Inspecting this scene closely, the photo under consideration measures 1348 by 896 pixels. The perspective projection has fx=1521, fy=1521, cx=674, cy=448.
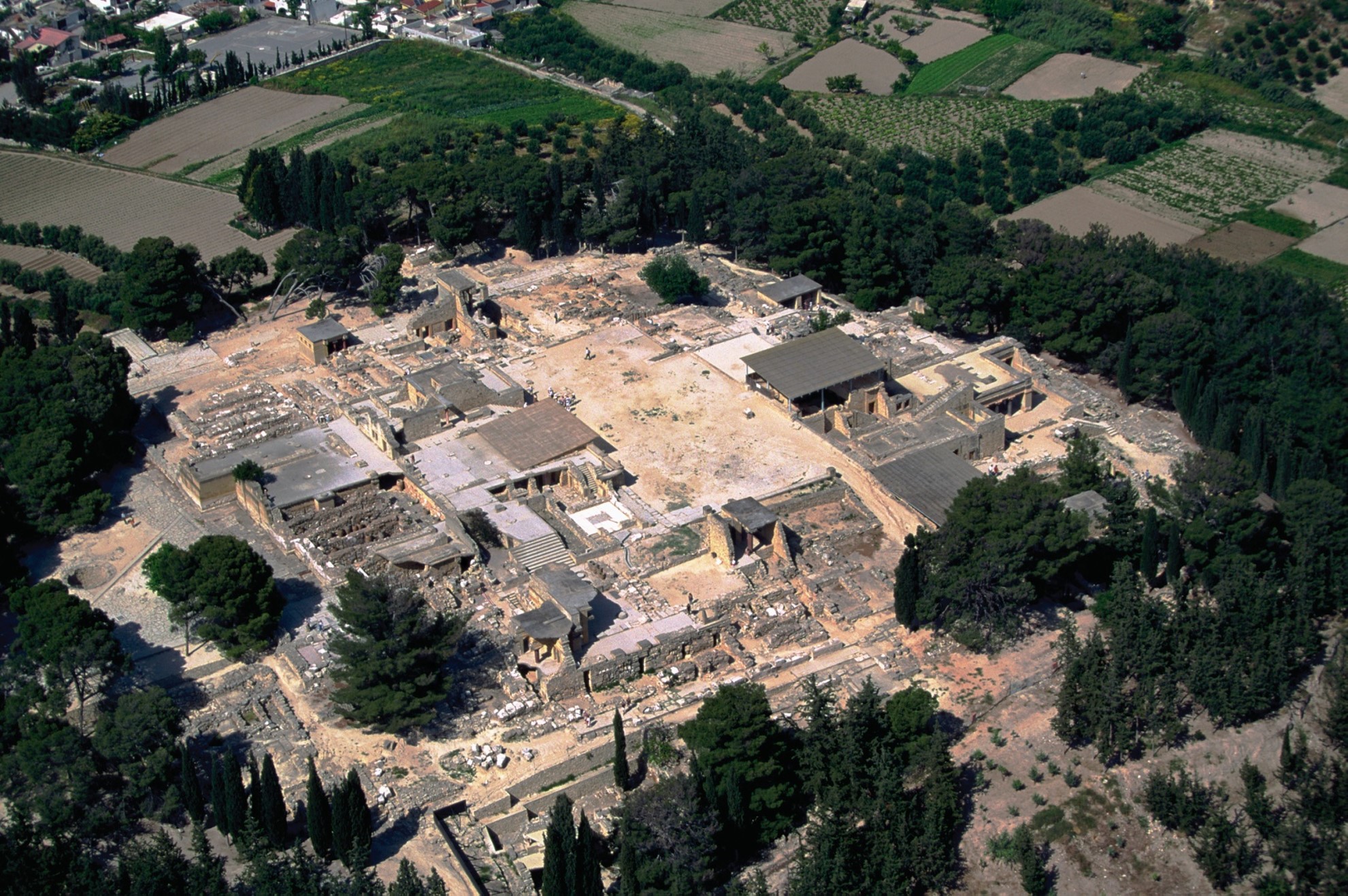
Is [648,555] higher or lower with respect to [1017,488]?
lower

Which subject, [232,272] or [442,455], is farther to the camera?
[232,272]

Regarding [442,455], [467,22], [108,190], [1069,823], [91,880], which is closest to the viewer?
[91,880]

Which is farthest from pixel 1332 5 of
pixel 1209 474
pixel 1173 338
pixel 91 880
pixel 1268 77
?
pixel 91 880

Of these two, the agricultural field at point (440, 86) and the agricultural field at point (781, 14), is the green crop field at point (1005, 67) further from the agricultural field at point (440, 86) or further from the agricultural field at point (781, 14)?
the agricultural field at point (440, 86)

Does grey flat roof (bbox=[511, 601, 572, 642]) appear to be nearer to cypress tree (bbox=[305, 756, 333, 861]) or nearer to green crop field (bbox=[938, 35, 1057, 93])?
cypress tree (bbox=[305, 756, 333, 861])

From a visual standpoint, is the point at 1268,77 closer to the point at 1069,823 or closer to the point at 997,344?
the point at 997,344
